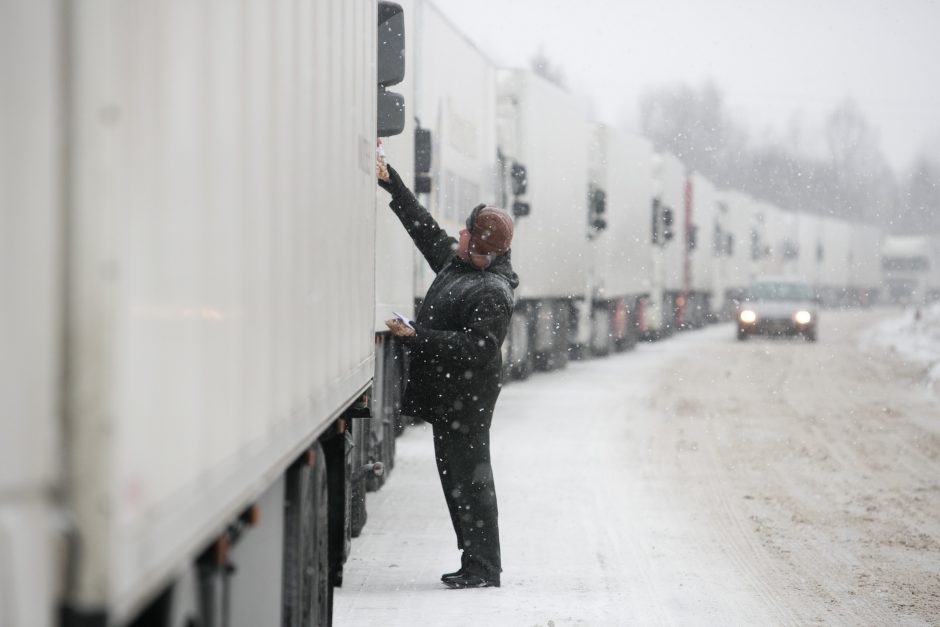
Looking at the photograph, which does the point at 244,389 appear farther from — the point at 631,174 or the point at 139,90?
the point at 631,174

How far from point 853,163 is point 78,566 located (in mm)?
149809

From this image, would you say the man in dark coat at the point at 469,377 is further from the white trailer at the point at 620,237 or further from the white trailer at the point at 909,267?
the white trailer at the point at 909,267

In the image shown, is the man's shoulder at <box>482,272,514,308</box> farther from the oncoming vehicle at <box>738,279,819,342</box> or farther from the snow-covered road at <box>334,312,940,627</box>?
the oncoming vehicle at <box>738,279,819,342</box>

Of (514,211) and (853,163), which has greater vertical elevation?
(853,163)

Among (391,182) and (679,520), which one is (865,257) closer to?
(679,520)

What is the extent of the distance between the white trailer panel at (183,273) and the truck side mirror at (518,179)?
746 inches

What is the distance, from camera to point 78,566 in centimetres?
220

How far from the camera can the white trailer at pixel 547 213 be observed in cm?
2464

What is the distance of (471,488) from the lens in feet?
25.4

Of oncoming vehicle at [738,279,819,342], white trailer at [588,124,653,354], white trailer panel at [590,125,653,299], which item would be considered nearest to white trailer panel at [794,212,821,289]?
oncoming vehicle at [738,279,819,342]

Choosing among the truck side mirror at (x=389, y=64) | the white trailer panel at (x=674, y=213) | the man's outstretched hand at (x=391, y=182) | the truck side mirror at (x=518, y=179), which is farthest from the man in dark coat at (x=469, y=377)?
the white trailer panel at (x=674, y=213)

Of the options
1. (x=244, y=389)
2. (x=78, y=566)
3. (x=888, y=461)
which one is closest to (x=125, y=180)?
Answer: (x=78, y=566)

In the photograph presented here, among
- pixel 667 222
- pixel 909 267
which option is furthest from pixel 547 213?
pixel 909 267

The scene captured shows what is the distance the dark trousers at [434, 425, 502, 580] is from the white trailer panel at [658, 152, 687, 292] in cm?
3562
